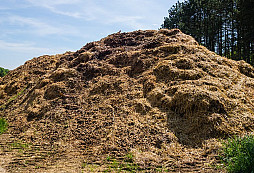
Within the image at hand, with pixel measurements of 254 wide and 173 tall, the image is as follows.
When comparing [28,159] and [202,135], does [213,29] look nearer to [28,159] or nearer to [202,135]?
[202,135]

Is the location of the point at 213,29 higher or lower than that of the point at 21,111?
higher

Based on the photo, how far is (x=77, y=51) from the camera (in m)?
9.73

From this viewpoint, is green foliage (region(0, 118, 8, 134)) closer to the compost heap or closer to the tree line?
the compost heap

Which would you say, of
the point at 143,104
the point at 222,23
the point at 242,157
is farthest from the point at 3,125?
the point at 222,23

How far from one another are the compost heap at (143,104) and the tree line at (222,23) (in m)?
12.1

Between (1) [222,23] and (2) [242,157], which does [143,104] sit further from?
(1) [222,23]

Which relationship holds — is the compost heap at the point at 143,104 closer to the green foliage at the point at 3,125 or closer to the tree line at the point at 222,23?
the green foliage at the point at 3,125

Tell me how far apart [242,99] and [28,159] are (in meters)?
5.55

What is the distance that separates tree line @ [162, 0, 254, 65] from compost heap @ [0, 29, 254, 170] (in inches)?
476

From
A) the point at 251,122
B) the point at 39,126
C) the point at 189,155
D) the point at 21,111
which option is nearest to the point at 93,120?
the point at 39,126

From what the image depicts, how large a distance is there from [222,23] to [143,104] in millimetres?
25419

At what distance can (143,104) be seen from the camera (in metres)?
5.45

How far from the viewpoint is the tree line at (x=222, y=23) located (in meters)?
16.8

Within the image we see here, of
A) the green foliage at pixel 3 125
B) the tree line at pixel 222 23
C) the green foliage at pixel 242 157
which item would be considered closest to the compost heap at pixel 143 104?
the green foliage at pixel 3 125
